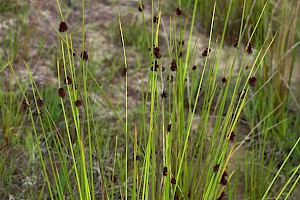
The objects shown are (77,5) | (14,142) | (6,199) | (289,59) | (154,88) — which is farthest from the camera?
(77,5)

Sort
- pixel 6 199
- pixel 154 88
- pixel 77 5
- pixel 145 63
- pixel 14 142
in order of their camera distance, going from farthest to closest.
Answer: pixel 77 5, pixel 145 63, pixel 14 142, pixel 6 199, pixel 154 88

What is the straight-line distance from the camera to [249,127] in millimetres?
2838

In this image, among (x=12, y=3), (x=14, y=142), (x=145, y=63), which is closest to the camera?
(x=14, y=142)

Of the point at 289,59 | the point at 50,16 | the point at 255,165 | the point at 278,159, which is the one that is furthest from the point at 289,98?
the point at 50,16

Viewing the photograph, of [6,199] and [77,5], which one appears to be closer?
[6,199]

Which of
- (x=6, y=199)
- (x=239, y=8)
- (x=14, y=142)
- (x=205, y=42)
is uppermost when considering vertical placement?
(x=239, y=8)

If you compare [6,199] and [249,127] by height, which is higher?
[249,127]

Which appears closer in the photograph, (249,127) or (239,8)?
(249,127)

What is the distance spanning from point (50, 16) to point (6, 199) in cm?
172

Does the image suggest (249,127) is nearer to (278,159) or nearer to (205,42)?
(278,159)

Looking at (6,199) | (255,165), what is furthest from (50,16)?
(255,165)

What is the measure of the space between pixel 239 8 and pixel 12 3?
4.64ft

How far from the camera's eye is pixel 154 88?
1.67 meters

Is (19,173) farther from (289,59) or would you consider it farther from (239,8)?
(239,8)
